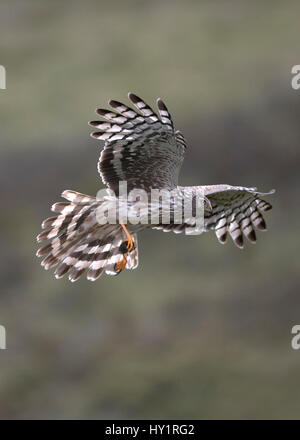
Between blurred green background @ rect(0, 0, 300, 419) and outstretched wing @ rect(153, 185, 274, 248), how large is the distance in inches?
363

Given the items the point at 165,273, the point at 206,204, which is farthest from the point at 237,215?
the point at 165,273

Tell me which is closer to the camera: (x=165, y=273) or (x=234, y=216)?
(x=234, y=216)

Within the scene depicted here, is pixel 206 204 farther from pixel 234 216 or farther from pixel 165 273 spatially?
pixel 165 273

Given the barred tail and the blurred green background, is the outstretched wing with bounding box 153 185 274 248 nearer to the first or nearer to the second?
the barred tail

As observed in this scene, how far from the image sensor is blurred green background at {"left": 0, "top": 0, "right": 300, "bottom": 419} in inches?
859

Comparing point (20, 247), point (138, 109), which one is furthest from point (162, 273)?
point (138, 109)

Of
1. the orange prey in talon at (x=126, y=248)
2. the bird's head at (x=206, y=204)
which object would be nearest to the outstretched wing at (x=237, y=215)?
the bird's head at (x=206, y=204)

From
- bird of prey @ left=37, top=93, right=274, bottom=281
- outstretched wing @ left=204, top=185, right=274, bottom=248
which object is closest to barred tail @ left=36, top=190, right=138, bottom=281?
bird of prey @ left=37, top=93, right=274, bottom=281

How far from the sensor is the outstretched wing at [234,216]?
461 inches

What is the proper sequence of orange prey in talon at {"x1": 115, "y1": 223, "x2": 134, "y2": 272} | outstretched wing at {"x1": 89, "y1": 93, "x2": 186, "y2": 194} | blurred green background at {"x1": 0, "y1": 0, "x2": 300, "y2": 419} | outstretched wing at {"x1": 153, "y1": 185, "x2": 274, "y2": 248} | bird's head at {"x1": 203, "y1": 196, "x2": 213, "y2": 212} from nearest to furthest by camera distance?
outstretched wing at {"x1": 89, "y1": 93, "x2": 186, "y2": 194}, bird's head at {"x1": 203, "y1": 196, "x2": 213, "y2": 212}, orange prey in talon at {"x1": 115, "y1": 223, "x2": 134, "y2": 272}, outstretched wing at {"x1": 153, "y1": 185, "x2": 274, "y2": 248}, blurred green background at {"x1": 0, "y1": 0, "x2": 300, "y2": 419}

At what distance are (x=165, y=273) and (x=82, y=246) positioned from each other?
11303 millimetres

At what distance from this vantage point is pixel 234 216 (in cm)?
1208
